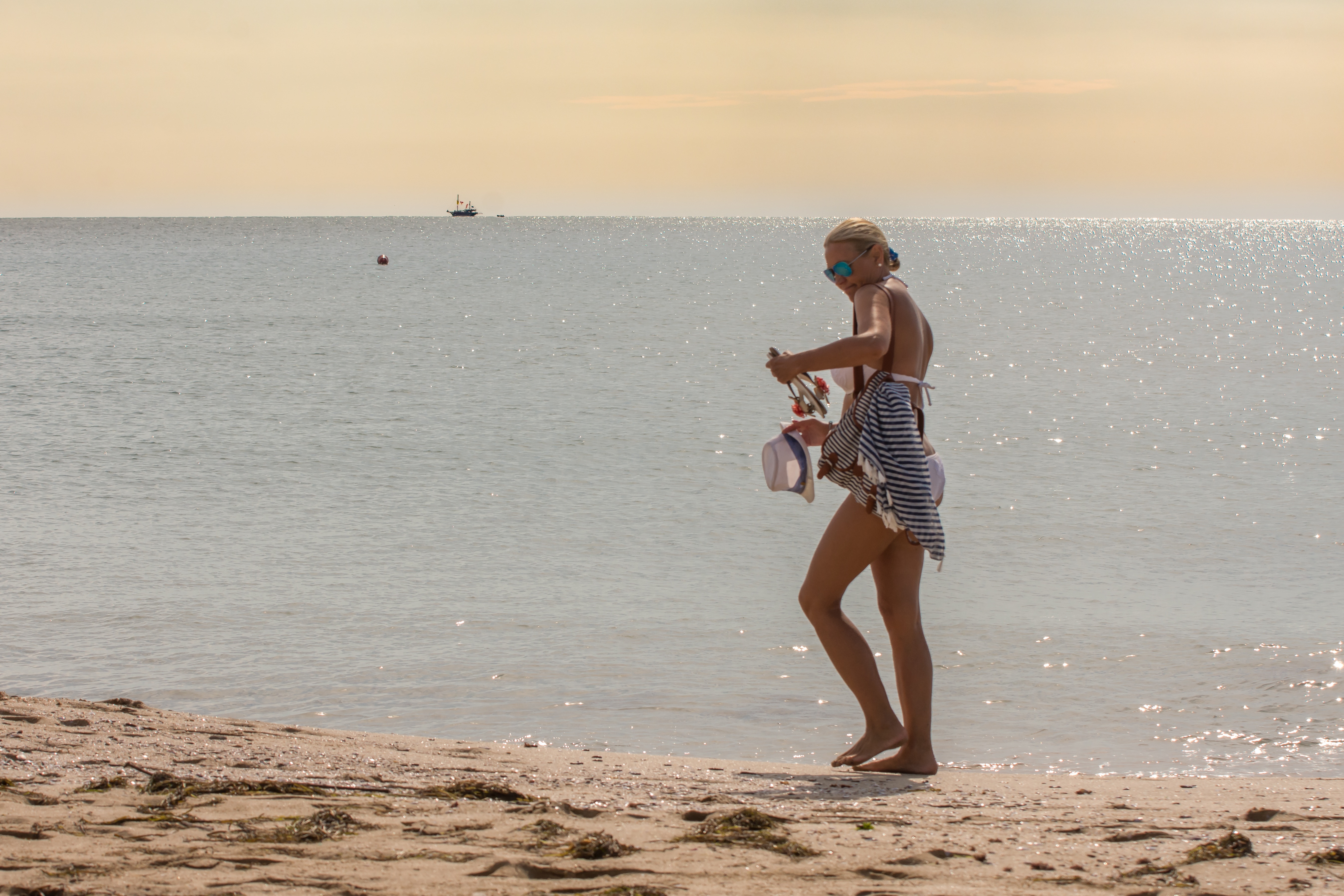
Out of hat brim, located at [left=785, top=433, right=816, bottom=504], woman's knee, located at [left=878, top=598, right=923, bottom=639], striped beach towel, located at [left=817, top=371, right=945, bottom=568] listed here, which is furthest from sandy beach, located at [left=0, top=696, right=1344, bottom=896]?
hat brim, located at [left=785, top=433, right=816, bottom=504]

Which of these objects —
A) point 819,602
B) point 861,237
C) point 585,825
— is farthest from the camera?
point 819,602

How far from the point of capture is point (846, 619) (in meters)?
4.02

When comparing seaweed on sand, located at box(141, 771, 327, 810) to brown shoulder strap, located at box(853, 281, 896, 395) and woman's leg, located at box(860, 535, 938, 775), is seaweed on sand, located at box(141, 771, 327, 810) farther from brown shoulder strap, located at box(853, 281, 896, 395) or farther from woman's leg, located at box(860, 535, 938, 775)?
brown shoulder strap, located at box(853, 281, 896, 395)

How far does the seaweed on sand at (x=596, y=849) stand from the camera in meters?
2.84

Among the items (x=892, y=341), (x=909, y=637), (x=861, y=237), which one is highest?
(x=861, y=237)

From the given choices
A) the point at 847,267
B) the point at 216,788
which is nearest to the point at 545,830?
the point at 216,788

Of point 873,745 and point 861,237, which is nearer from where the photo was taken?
point 861,237

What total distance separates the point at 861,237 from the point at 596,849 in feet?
6.93

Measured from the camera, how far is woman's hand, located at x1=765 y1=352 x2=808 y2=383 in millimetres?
3646

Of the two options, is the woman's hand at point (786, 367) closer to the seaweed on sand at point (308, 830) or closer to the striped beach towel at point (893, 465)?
the striped beach towel at point (893, 465)

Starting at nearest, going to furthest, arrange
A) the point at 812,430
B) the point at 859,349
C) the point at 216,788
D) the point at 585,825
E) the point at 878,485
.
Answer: the point at 585,825, the point at 216,788, the point at 859,349, the point at 878,485, the point at 812,430

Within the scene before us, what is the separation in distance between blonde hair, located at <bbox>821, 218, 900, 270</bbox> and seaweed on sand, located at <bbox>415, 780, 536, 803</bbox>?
6.51 feet

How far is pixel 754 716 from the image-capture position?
5.54m

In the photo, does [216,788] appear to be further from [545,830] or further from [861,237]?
[861,237]
